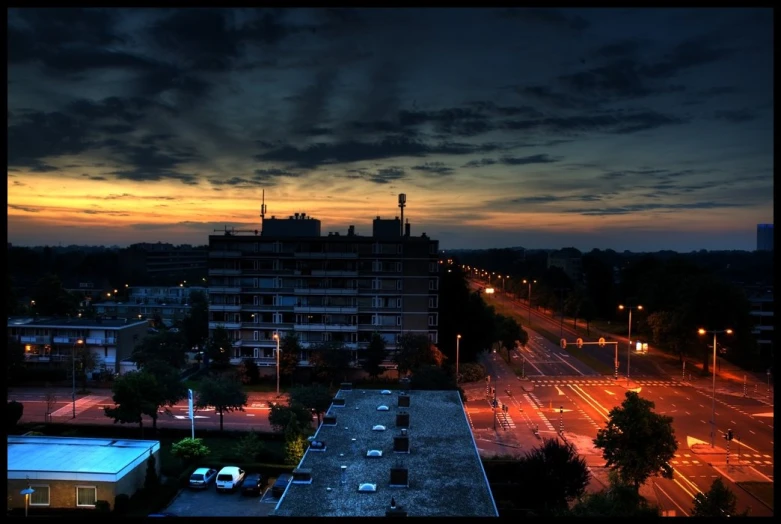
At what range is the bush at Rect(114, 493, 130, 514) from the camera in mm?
10320

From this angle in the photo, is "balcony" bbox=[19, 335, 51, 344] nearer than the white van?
No

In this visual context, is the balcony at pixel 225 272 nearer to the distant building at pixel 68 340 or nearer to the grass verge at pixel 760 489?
the distant building at pixel 68 340

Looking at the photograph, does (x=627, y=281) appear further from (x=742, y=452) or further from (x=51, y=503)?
(x=51, y=503)

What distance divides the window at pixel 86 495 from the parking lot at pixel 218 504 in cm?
123

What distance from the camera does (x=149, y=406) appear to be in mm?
14406

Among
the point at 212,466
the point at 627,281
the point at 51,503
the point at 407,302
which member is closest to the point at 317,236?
the point at 407,302

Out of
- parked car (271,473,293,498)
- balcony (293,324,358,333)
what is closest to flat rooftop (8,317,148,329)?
balcony (293,324,358,333)

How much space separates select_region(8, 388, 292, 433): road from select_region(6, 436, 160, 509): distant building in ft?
14.4

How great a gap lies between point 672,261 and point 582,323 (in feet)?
22.4

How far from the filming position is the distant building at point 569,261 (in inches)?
2544

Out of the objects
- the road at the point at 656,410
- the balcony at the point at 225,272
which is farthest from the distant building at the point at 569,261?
the balcony at the point at 225,272

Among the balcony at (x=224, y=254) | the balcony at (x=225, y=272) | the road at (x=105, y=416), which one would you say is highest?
the balcony at (x=224, y=254)

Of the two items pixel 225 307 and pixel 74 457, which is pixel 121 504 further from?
pixel 225 307

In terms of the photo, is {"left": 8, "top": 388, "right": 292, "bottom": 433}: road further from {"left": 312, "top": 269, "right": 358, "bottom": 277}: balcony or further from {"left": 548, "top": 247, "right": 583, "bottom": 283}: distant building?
{"left": 548, "top": 247, "right": 583, "bottom": 283}: distant building
